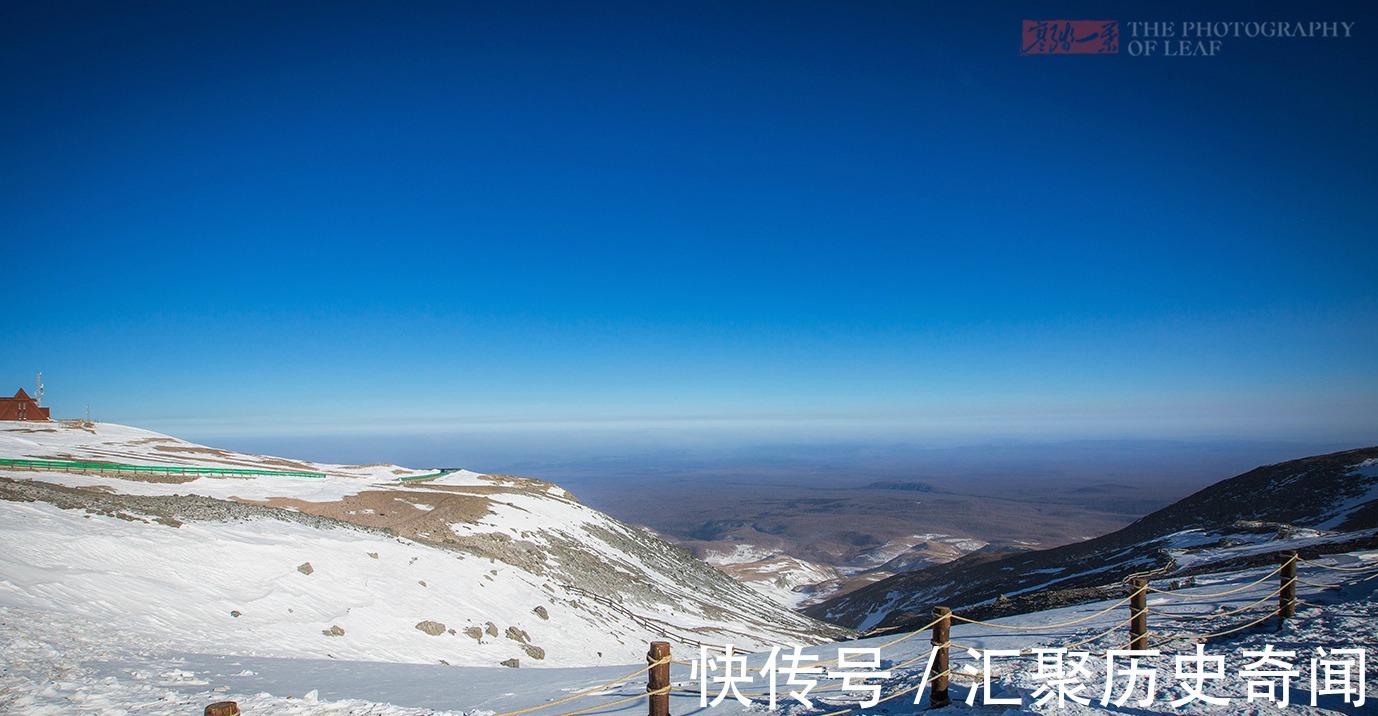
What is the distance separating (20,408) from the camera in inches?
2525

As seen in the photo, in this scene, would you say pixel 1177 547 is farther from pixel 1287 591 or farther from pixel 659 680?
pixel 659 680

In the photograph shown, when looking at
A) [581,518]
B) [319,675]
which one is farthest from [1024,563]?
[319,675]

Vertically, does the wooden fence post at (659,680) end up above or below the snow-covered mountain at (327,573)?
above

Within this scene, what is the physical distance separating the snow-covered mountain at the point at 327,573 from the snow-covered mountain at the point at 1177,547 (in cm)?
1300

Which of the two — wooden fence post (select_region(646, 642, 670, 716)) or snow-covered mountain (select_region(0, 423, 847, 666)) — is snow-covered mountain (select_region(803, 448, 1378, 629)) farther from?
wooden fence post (select_region(646, 642, 670, 716))

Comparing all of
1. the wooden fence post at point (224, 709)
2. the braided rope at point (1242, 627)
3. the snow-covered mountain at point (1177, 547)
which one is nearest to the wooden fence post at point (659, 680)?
the wooden fence post at point (224, 709)

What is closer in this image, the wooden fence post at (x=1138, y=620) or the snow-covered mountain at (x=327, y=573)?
the wooden fence post at (x=1138, y=620)

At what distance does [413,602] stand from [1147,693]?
64.0 ft

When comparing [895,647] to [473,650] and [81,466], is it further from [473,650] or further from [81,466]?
[81,466]

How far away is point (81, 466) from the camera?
32188 mm

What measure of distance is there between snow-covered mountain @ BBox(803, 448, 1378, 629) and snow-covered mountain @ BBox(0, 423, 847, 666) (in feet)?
42.7

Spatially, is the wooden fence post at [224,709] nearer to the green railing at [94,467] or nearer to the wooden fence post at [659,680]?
the wooden fence post at [659,680]

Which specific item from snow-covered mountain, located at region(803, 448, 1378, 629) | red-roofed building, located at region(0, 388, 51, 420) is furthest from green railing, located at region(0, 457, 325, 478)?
red-roofed building, located at region(0, 388, 51, 420)

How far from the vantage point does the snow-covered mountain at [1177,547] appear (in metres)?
24.3
